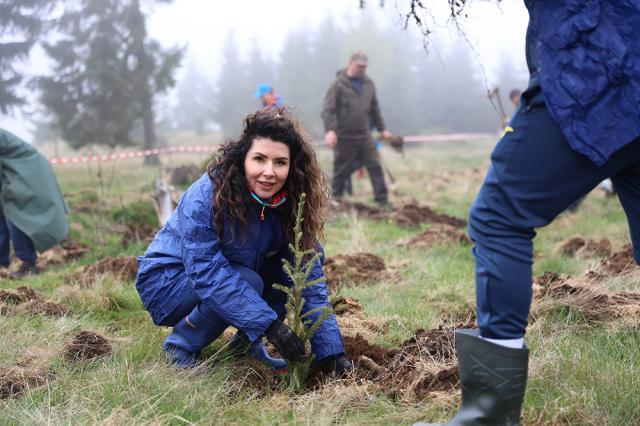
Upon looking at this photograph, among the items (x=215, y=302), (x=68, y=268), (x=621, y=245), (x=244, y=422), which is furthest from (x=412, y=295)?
(x=68, y=268)

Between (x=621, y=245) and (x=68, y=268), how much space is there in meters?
5.03

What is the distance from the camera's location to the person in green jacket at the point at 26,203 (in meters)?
5.96

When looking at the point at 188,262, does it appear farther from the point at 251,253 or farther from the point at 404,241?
the point at 404,241

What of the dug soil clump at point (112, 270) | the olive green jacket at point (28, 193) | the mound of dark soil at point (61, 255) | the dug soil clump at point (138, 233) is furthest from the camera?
the dug soil clump at point (138, 233)

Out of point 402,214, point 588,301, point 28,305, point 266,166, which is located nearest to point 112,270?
point 28,305

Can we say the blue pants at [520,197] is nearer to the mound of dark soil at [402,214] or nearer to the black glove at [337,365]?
the black glove at [337,365]

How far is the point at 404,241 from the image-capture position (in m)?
6.57

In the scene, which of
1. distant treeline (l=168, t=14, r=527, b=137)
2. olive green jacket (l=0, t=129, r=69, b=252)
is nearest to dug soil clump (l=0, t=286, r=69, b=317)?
olive green jacket (l=0, t=129, r=69, b=252)

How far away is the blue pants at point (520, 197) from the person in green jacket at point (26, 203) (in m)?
5.02

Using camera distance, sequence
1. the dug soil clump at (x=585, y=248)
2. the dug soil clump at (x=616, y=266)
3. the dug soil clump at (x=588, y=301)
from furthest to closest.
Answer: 1. the dug soil clump at (x=585, y=248)
2. the dug soil clump at (x=616, y=266)
3. the dug soil clump at (x=588, y=301)

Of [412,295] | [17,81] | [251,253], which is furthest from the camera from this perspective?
[17,81]

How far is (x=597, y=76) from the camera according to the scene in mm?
1813

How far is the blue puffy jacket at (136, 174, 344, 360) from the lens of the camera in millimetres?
2779

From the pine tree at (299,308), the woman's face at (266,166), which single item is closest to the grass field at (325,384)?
the pine tree at (299,308)
